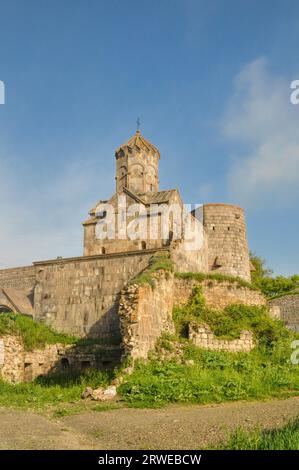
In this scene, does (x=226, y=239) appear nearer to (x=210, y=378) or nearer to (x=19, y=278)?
(x=19, y=278)

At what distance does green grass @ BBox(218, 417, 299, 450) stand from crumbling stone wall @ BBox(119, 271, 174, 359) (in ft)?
24.0

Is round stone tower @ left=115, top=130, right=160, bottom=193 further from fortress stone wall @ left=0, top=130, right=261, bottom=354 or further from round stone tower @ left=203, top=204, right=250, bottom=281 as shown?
round stone tower @ left=203, top=204, right=250, bottom=281

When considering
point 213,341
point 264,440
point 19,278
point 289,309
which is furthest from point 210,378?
point 19,278

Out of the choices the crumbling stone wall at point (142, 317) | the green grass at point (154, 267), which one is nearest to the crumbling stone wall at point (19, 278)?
the green grass at point (154, 267)

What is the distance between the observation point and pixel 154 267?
17.5 m

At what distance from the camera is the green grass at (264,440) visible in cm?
701

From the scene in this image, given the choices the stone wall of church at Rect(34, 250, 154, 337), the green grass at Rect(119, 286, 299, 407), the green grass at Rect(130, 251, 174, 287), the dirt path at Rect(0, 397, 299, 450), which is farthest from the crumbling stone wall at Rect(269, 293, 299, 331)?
the dirt path at Rect(0, 397, 299, 450)

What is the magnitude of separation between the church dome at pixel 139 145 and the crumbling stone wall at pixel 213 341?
14115mm

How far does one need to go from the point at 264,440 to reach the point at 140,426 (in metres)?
2.94

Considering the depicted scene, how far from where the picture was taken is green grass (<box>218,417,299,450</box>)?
23.0 feet

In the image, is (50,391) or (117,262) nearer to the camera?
(50,391)

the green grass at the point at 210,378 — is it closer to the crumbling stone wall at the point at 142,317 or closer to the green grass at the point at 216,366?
the green grass at the point at 216,366

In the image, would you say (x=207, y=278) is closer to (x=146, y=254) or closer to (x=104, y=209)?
(x=146, y=254)
